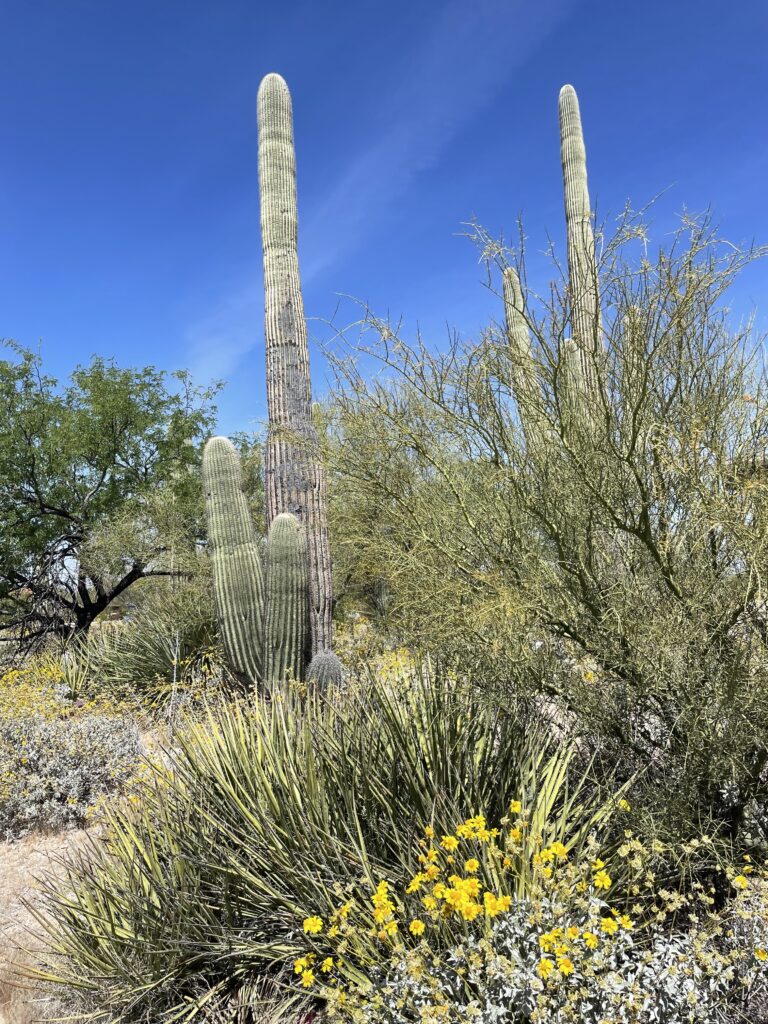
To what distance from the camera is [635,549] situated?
3.53m

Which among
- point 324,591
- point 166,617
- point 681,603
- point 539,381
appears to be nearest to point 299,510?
point 324,591

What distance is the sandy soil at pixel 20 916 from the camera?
338 cm

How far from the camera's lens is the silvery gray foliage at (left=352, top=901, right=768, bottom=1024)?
2.19 m

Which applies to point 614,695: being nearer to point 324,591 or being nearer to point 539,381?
point 539,381

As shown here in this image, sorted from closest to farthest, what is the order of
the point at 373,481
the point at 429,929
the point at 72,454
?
the point at 429,929 → the point at 373,481 → the point at 72,454

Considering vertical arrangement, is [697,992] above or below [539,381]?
below

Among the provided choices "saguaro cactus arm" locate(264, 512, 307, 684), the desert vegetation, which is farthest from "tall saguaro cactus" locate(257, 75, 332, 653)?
the desert vegetation

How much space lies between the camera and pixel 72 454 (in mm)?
12312

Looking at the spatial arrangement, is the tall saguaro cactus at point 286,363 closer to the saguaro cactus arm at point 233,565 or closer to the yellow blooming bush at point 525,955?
the saguaro cactus arm at point 233,565

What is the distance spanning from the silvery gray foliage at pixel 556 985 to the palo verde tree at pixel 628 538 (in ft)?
2.51

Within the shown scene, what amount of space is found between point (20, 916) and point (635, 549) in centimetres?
414

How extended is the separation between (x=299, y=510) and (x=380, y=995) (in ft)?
18.9

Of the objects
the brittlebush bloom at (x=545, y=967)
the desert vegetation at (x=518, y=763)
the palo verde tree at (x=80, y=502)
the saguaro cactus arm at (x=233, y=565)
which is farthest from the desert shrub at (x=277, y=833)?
the palo verde tree at (x=80, y=502)

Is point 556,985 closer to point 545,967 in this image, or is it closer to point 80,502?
point 545,967
